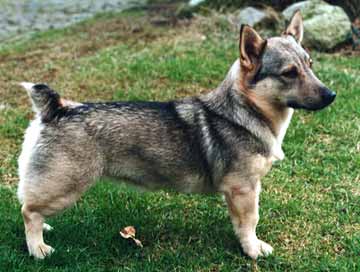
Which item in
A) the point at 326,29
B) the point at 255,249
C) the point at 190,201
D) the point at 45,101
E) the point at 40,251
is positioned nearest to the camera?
the point at 45,101

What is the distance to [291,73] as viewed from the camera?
432cm

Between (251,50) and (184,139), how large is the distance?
2.70 feet

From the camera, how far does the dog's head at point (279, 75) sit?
4.32m

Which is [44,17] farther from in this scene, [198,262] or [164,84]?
[198,262]

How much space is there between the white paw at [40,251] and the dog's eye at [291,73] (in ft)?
7.05

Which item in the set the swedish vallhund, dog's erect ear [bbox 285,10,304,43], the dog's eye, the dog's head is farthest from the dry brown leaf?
dog's erect ear [bbox 285,10,304,43]

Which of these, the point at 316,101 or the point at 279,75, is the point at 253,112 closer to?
the point at 279,75

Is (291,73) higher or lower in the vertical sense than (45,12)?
higher

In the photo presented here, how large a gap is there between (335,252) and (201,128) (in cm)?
140

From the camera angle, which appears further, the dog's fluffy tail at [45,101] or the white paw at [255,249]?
the white paw at [255,249]

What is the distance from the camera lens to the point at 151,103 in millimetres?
4629

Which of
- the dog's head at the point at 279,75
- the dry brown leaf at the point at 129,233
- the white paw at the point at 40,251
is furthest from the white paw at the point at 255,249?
the white paw at the point at 40,251

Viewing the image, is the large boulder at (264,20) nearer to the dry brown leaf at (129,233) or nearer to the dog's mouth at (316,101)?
the dog's mouth at (316,101)

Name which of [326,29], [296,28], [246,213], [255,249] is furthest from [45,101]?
[326,29]
